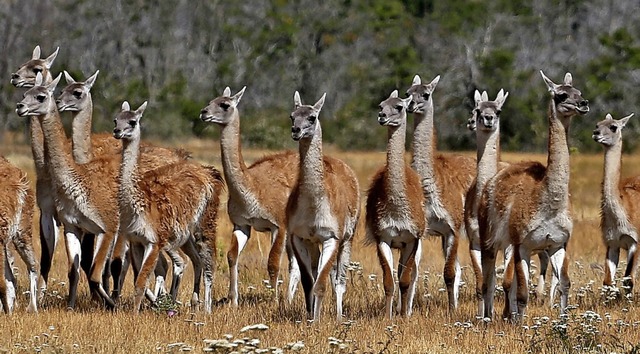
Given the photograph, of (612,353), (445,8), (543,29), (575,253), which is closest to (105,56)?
(445,8)

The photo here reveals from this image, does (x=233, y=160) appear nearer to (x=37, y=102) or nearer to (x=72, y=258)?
(x=72, y=258)

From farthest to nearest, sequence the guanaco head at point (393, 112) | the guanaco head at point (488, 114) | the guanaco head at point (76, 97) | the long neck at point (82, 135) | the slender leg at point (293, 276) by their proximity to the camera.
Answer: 1. the long neck at point (82, 135)
2. the guanaco head at point (76, 97)
3. the slender leg at point (293, 276)
4. the guanaco head at point (488, 114)
5. the guanaco head at point (393, 112)

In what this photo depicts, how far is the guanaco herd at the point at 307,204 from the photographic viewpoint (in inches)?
450

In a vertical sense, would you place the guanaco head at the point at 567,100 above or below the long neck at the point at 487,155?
above

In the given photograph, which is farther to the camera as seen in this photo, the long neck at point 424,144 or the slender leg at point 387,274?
the long neck at point 424,144

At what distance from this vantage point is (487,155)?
12.9 metres

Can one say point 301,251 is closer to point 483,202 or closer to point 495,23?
point 483,202

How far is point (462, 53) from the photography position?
4938 cm

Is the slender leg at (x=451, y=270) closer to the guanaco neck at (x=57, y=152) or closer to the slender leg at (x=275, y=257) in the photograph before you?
the slender leg at (x=275, y=257)

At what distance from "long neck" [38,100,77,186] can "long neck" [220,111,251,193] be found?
1.65 meters

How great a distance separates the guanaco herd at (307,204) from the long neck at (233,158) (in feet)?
0.05

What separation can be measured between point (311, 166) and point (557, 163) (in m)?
2.35

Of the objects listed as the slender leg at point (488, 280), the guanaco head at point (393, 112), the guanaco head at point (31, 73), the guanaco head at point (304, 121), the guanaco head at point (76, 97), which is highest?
the guanaco head at point (31, 73)

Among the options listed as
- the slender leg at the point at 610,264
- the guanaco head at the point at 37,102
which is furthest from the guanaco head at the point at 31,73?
the slender leg at the point at 610,264
